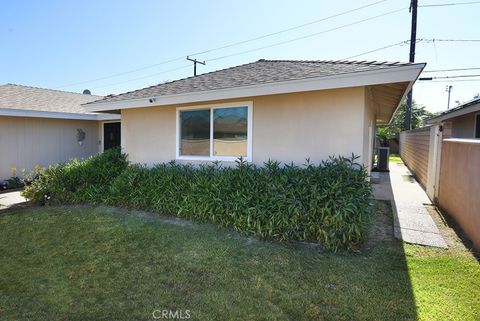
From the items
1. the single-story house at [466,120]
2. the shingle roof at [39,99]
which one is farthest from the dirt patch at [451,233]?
the shingle roof at [39,99]

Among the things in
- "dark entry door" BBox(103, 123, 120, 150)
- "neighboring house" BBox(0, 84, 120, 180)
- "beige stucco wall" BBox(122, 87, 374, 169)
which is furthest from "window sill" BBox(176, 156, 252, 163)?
"dark entry door" BBox(103, 123, 120, 150)

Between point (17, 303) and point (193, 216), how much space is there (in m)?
3.17

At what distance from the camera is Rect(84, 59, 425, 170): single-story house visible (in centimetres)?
538

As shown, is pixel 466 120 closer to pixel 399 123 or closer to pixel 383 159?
pixel 383 159

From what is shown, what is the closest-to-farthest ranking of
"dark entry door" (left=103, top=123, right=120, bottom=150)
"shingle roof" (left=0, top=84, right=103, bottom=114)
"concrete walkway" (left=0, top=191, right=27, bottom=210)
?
1. "concrete walkway" (left=0, top=191, right=27, bottom=210)
2. "shingle roof" (left=0, top=84, right=103, bottom=114)
3. "dark entry door" (left=103, top=123, right=120, bottom=150)

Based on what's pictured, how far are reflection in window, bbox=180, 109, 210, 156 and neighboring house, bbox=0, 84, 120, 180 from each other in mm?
6385

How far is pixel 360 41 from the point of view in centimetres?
1844

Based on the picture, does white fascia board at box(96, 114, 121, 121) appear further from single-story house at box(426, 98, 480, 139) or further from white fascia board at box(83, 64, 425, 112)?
single-story house at box(426, 98, 480, 139)

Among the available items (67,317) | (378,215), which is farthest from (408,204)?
(67,317)

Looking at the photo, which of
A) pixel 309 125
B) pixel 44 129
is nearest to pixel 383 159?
pixel 309 125

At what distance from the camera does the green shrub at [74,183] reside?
25.5 feet

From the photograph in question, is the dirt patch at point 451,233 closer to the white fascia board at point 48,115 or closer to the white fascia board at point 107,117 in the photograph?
the white fascia board at point 107,117

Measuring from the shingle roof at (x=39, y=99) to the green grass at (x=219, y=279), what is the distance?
22.6 ft

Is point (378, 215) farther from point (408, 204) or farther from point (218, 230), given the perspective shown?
point (218, 230)
